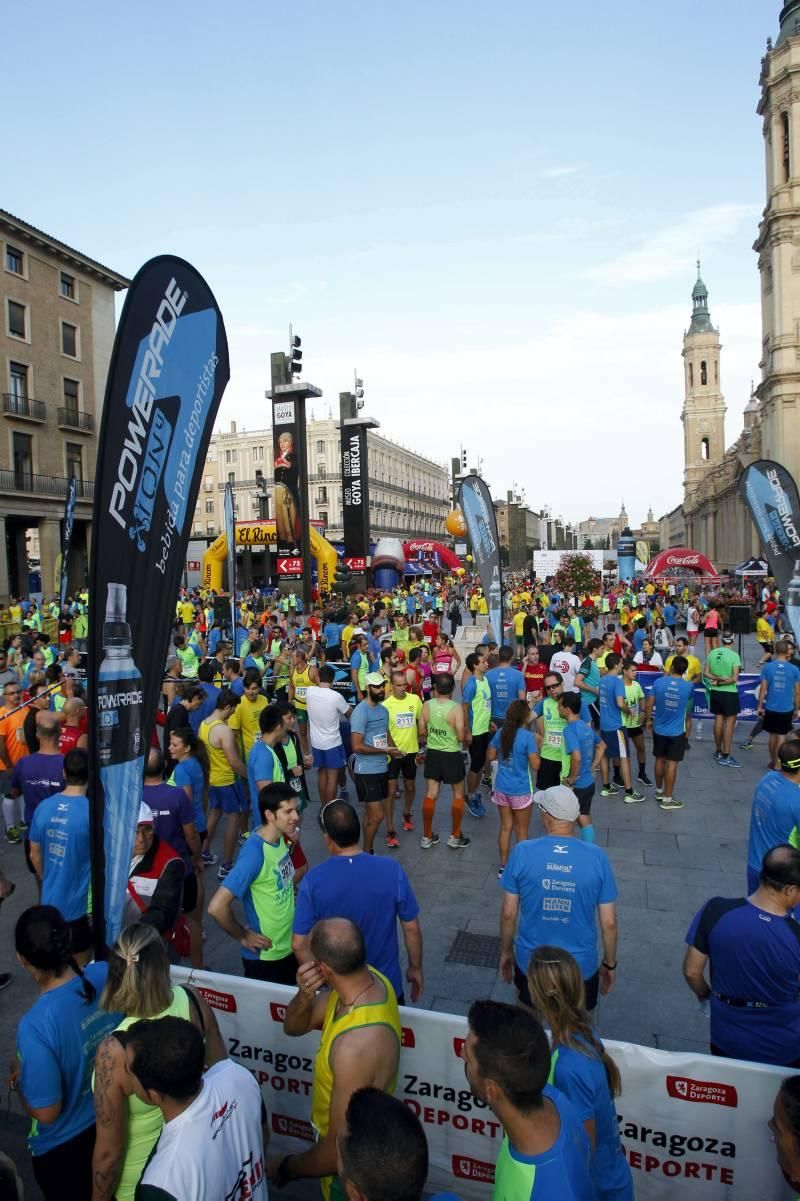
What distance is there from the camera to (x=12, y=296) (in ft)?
107

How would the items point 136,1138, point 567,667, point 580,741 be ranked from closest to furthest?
1. point 136,1138
2. point 580,741
3. point 567,667

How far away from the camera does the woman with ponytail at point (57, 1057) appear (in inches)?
99.6

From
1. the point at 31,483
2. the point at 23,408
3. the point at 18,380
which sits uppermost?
the point at 18,380

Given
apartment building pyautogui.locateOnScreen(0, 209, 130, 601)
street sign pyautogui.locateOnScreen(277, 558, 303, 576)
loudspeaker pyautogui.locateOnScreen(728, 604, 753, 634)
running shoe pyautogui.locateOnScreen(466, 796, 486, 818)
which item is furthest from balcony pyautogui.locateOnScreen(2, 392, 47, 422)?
running shoe pyautogui.locateOnScreen(466, 796, 486, 818)

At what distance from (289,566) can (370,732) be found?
71.8ft

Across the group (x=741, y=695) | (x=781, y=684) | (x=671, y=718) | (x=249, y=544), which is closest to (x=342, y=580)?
(x=249, y=544)

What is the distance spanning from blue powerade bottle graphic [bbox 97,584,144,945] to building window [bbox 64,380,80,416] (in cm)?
3698

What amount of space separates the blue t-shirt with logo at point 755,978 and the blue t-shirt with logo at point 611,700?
5292 mm

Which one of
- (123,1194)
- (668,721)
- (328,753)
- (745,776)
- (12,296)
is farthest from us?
(12,296)

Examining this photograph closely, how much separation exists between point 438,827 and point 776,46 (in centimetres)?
6232

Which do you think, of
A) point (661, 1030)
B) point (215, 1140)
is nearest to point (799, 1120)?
point (215, 1140)

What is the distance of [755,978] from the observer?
2.94m

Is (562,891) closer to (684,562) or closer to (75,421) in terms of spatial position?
(684,562)

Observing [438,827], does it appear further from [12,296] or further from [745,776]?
[12,296]
